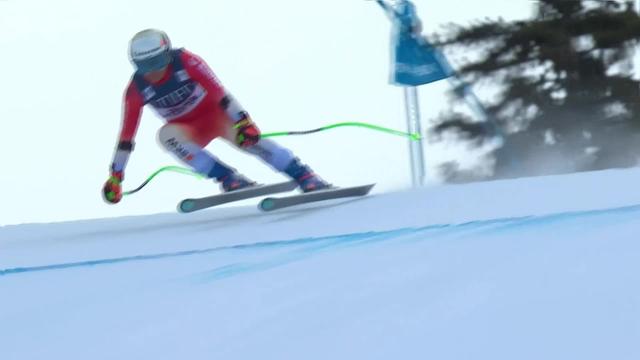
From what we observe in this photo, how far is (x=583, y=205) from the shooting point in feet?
7.01

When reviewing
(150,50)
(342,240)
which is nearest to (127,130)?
(150,50)

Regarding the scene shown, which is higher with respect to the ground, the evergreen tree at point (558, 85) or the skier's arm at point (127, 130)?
the skier's arm at point (127, 130)

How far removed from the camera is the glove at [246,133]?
291cm

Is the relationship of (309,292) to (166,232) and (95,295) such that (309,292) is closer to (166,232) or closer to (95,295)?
(95,295)

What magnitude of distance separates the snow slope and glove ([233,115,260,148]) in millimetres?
388

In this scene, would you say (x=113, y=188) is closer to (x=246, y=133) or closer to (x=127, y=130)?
(x=127, y=130)

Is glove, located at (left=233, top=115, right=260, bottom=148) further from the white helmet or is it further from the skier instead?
the white helmet

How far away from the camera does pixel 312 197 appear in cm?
300

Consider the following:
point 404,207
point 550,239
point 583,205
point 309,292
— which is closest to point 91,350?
point 309,292

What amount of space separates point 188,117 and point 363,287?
1.48 metres

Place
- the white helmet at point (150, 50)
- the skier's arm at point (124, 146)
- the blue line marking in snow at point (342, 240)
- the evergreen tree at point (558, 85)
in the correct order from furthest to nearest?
1. the evergreen tree at point (558, 85)
2. the skier's arm at point (124, 146)
3. the white helmet at point (150, 50)
4. the blue line marking in snow at point (342, 240)

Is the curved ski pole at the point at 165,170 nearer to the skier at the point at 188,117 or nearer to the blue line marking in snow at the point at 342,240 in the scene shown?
the skier at the point at 188,117

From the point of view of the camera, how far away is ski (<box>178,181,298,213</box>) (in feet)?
9.61

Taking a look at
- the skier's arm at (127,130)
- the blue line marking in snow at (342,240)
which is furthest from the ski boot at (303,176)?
the blue line marking in snow at (342,240)
